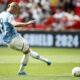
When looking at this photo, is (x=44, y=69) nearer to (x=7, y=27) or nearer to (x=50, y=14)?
(x=7, y=27)

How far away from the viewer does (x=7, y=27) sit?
13.4 m

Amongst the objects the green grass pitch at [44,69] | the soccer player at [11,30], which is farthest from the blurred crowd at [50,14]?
the soccer player at [11,30]

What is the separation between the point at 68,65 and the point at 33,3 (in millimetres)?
11309

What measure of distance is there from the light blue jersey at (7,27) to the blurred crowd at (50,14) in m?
12.3

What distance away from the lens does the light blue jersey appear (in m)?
13.3

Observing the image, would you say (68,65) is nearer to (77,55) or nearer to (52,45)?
(77,55)

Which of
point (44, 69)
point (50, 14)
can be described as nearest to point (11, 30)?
point (44, 69)

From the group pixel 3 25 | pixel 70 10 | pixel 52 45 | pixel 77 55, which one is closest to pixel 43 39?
pixel 52 45

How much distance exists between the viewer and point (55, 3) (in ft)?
92.9

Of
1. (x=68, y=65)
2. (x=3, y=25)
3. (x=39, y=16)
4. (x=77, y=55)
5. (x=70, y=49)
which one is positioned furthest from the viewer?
(x=39, y=16)

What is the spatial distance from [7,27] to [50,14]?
1423 cm

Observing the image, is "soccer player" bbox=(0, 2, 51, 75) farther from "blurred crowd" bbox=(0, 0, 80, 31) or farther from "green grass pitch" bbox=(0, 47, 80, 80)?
"blurred crowd" bbox=(0, 0, 80, 31)

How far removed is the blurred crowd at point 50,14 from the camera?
25953 millimetres

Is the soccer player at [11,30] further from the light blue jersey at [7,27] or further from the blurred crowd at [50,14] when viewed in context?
the blurred crowd at [50,14]
